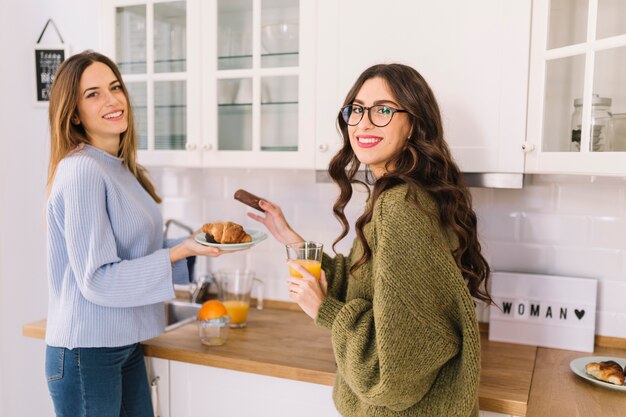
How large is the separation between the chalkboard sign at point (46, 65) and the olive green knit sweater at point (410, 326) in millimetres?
1963

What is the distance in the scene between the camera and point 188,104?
7.00ft

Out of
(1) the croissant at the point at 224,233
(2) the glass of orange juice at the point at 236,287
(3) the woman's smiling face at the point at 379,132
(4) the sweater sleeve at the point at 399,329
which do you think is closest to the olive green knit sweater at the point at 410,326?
(4) the sweater sleeve at the point at 399,329

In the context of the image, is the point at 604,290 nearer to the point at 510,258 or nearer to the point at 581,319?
the point at 581,319

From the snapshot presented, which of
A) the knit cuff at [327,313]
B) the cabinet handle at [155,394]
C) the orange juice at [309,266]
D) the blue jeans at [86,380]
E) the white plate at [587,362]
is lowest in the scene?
the cabinet handle at [155,394]

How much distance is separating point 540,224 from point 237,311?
1.12m

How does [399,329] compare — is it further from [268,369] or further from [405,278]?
[268,369]

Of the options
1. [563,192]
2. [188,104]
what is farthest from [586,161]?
[188,104]

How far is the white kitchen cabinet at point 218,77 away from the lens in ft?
6.53

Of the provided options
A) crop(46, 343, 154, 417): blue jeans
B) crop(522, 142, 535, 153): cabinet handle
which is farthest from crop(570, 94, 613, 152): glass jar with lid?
crop(46, 343, 154, 417): blue jeans

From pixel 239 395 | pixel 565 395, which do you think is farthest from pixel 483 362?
pixel 239 395

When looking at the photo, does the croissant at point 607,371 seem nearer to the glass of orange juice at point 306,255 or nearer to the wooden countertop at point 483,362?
the wooden countertop at point 483,362

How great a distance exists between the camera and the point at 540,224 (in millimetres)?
2057

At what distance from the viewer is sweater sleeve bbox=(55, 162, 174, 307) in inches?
65.8

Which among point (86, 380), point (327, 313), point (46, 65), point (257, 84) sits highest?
point (46, 65)
